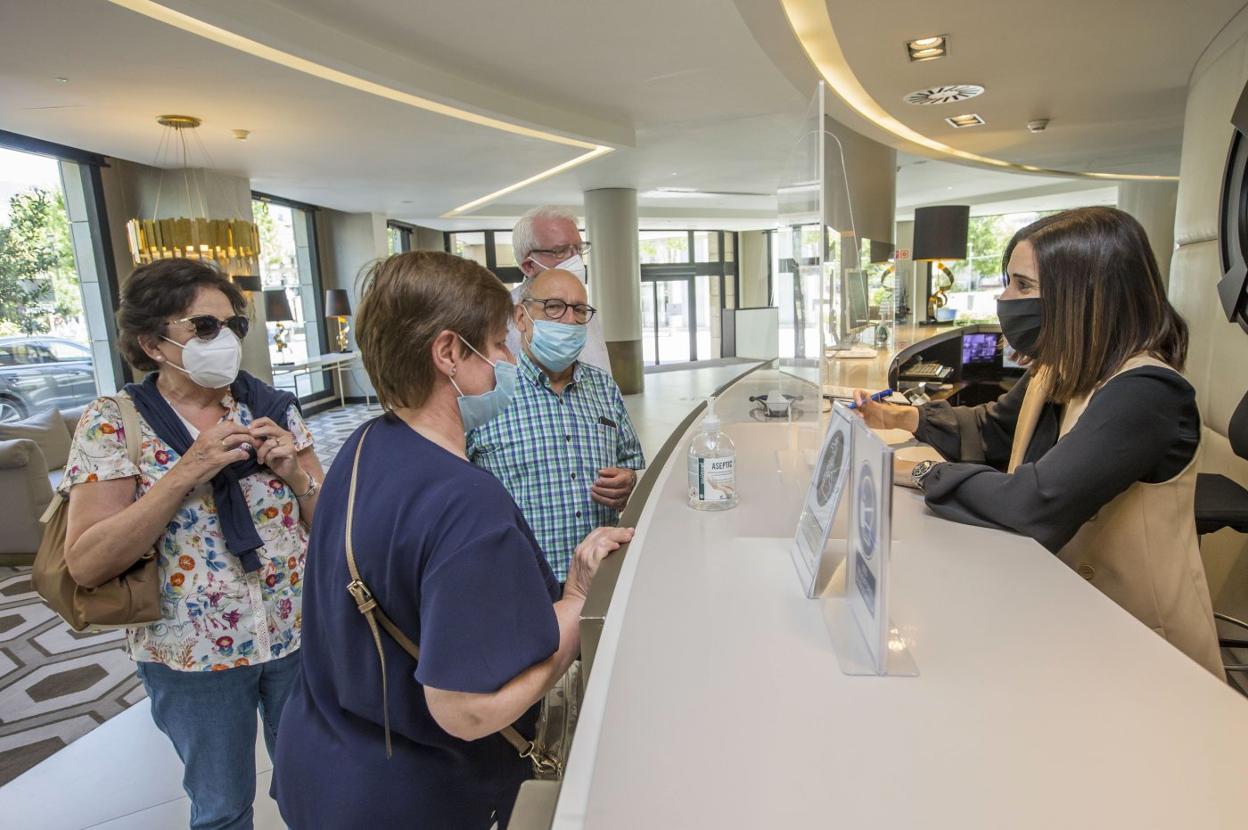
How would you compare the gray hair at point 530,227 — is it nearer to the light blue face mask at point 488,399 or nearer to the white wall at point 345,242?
the light blue face mask at point 488,399

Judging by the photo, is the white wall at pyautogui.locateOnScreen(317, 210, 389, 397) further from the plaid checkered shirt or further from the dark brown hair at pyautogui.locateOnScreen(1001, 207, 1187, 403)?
the dark brown hair at pyautogui.locateOnScreen(1001, 207, 1187, 403)

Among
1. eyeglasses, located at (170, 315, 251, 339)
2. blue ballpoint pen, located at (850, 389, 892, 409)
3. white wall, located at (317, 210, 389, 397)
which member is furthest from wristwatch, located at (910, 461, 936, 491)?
white wall, located at (317, 210, 389, 397)

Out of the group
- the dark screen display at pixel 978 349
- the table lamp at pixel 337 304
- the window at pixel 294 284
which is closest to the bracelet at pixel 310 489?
the dark screen display at pixel 978 349

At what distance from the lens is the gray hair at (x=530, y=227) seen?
8.58 ft

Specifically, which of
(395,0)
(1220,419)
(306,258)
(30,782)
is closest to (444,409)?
(30,782)

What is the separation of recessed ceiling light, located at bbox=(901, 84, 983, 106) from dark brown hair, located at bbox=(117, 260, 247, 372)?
4734mm

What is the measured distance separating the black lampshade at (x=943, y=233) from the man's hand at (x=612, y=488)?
6.06 metres

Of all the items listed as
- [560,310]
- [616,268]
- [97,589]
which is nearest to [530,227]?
[560,310]

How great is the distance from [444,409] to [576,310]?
872 mm

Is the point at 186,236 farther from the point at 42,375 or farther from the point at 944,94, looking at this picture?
the point at 944,94

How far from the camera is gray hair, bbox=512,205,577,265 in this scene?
2615mm

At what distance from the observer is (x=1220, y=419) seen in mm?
3287

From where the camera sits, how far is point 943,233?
6641mm

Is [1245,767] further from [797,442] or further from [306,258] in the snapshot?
[306,258]
